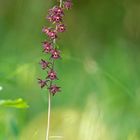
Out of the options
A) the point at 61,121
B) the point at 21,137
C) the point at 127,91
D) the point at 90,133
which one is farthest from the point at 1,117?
the point at 127,91

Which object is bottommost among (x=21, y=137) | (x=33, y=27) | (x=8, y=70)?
(x=21, y=137)

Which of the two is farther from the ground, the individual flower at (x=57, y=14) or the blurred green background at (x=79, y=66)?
the blurred green background at (x=79, y=66)

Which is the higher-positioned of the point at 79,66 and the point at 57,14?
the point at 79,66

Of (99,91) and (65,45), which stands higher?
(65,45)

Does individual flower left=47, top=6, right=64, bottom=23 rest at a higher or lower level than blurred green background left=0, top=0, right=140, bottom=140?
lower

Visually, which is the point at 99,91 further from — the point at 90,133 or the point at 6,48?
the point at 6,48

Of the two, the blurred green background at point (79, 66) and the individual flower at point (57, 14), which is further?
the blurred green background at point (79, 66)

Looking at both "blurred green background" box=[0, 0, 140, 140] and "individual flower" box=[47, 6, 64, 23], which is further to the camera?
"blurred green background" box=[0, 0, 140, 140]

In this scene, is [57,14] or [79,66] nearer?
[57,14]
